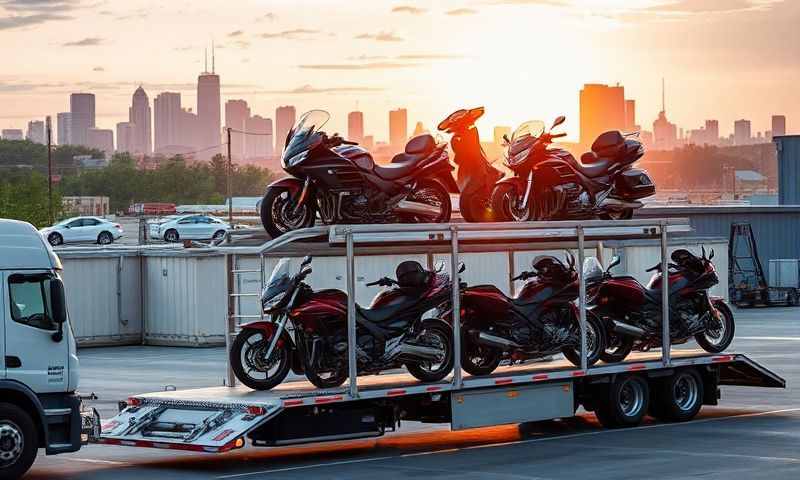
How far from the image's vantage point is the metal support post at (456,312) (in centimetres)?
1842

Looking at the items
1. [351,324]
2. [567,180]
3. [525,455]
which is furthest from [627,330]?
[351,324]

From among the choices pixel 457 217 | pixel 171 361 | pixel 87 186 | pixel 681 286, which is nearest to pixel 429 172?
pixel 457 217

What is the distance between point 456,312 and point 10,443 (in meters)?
5.72

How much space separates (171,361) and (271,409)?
63.6ft

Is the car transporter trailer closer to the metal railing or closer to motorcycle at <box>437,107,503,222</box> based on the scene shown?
the metal railing

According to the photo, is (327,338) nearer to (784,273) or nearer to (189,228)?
(784,273)

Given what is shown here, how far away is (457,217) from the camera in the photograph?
68.7 feet

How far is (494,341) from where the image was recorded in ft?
63.7

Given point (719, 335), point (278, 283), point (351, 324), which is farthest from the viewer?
point (719, 335)

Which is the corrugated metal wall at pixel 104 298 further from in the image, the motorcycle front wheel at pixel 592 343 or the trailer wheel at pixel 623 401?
the trailer wheel at pixel 623 401

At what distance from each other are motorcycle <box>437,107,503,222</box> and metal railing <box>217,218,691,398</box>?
31.4 inches

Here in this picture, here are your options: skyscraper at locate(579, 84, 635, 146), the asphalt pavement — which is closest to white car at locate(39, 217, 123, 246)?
skyscraper at locate(579, 84, 635, 146)

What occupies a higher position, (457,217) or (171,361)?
(457,217)

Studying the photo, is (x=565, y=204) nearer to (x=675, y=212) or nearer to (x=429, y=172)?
(x=429, y=172)
